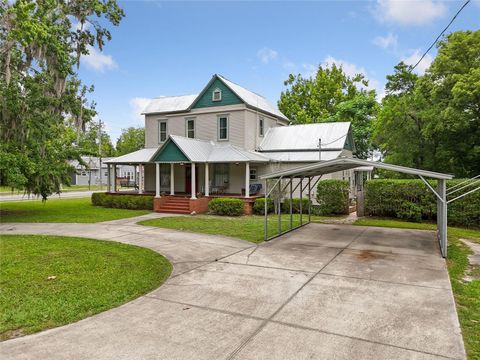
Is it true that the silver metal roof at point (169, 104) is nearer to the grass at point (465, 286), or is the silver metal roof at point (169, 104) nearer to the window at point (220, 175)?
the window at point (220, 175)

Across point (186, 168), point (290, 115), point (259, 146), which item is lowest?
point (186, 168)

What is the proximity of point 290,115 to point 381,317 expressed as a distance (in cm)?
3660

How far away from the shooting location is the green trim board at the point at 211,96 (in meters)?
22.2

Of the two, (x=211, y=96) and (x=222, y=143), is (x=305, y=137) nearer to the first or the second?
(x=222, y=143)

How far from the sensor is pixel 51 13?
16.7 m

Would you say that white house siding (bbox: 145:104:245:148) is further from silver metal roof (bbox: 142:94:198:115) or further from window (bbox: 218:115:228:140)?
silver metal roof (bbox: 142:94:198:115)

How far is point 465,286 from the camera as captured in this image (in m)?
6.84

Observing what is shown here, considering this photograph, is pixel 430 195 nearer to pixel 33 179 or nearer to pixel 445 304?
pixel 445 304

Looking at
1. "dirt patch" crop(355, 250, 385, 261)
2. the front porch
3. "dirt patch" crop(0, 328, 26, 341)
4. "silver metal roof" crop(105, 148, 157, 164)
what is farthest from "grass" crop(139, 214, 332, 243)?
"dirt patch" crop(0, 328, 26, 341)

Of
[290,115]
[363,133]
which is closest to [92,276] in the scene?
[363,133]

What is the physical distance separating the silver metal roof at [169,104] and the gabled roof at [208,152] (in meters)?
4.05

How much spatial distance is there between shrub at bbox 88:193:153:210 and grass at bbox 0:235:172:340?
9775 mm

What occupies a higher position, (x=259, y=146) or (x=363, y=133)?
(x=363, y=133)

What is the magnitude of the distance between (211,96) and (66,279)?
58.1 ft
